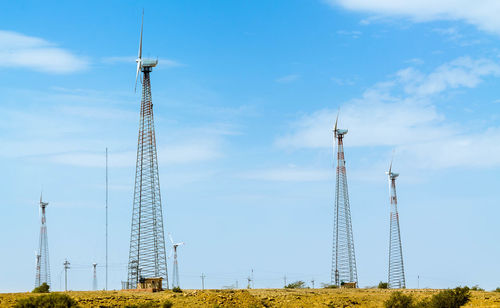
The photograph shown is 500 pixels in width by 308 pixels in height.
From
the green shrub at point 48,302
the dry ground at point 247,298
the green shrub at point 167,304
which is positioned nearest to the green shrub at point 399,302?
the dry ground at point 247,298

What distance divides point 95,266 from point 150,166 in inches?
3179

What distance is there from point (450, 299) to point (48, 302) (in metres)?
45.9

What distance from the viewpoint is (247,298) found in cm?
8712

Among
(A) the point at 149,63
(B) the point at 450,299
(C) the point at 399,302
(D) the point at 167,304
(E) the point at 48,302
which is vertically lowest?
(C) the point at 399,302

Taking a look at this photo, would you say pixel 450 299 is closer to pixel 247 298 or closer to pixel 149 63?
pixel 247 298

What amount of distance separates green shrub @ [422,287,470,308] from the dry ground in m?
1.23

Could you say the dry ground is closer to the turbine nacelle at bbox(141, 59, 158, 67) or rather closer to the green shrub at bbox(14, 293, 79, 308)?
the green shrub at bbox(14, 293, 79, 308)

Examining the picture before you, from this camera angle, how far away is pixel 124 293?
83.7 m

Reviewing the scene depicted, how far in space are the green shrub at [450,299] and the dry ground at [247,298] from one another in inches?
48.3

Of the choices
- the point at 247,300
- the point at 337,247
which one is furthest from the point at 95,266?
the point at 247,300

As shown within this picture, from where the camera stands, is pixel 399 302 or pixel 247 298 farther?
pixel 399 302

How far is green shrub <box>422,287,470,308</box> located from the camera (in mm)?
84500

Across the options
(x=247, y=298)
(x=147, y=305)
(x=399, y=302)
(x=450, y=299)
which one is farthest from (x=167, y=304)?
(x=450, y=299)

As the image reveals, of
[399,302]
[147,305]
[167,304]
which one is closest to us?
[147,305]
